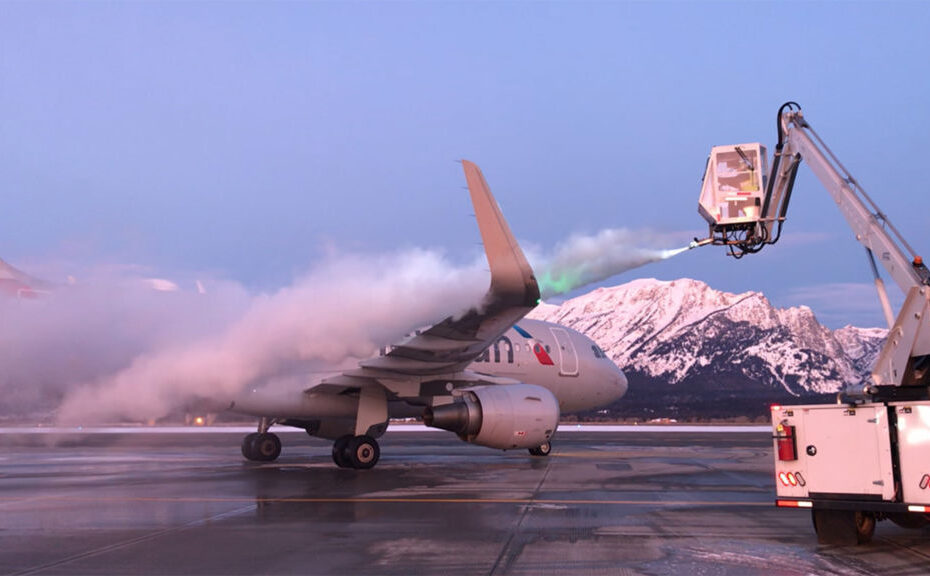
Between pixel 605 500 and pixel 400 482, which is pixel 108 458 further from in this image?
pixel 605 500

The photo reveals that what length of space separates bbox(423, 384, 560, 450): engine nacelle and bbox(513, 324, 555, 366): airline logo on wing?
191 inches

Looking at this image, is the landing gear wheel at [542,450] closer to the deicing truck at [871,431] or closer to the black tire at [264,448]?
the black tire at [264,448]

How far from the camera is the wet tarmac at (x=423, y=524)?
8328 millimetres

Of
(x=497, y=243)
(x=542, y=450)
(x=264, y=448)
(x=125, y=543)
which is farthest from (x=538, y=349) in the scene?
(x=125, y=543)

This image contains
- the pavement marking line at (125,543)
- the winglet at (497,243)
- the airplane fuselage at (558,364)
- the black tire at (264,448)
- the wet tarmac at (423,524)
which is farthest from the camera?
the airplane fuselage at (558,364)

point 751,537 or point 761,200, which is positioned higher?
point 761,200

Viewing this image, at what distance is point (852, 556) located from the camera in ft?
28.6

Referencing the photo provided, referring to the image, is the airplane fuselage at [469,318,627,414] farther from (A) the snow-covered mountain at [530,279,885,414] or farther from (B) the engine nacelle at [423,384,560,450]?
(A) the snow-covered mountain at [530,279,885,414]

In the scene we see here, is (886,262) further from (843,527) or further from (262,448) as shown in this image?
(262,448)

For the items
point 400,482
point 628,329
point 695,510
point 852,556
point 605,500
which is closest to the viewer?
point 852,556

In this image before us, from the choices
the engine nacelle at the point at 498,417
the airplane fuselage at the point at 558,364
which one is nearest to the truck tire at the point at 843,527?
the engine nacelle at the point at 498,417

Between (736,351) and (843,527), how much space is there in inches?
6629

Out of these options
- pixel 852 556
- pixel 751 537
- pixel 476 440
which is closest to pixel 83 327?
pixel 476 440

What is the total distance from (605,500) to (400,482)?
16.0 ft
